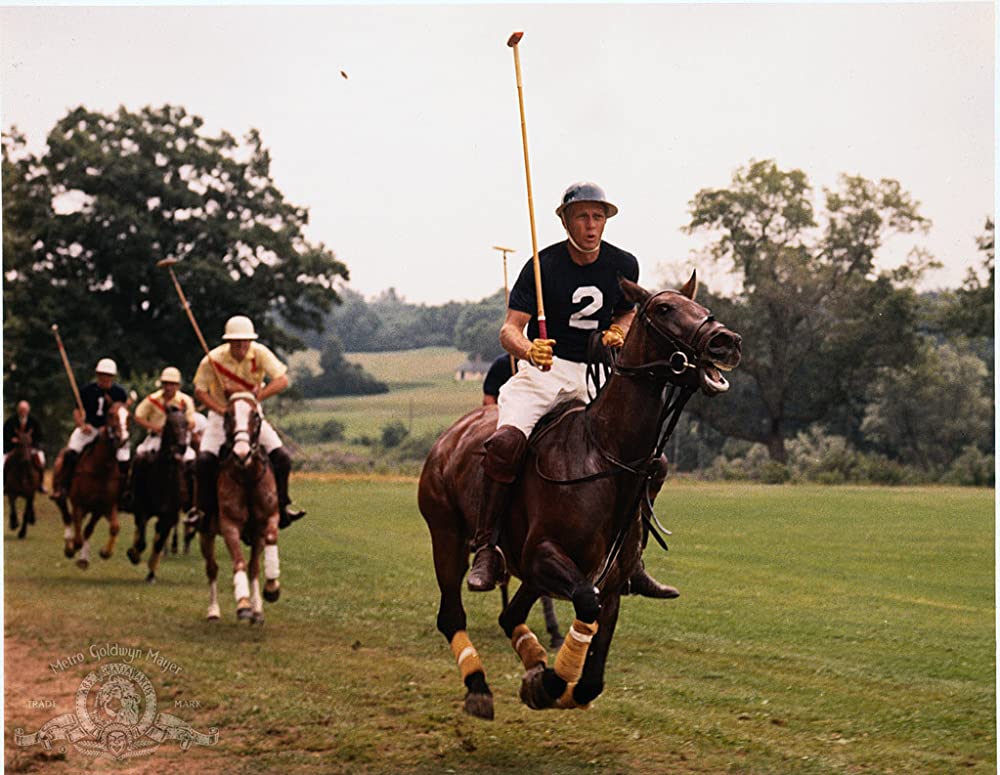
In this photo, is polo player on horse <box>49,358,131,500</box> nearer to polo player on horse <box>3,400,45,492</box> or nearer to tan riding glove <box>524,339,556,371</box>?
polo player on horse <box>3,400,45,492</box>

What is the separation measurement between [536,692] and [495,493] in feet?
2.87

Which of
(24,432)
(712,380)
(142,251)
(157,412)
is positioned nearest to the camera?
(712,380)

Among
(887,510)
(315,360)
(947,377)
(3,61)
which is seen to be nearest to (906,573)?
(887,510)

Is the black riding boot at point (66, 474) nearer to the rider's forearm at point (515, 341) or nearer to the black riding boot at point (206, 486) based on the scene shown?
the black riding boot at point (206, 486)

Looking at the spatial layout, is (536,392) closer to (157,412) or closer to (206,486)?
(206,486)

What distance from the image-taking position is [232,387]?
28.9 feet

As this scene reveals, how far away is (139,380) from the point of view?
21.6 metres

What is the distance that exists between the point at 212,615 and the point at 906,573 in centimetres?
586

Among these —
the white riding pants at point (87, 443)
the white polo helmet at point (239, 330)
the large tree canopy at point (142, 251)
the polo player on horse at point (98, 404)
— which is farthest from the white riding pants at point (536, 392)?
the large tree canopy at point (142, 251)

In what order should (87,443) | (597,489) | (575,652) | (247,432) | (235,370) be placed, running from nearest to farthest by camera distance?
(575,652) < (597,489) < (247,432) < (235,370) < (87,443)

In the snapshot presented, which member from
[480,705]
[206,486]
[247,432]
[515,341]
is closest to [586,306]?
[515,341]

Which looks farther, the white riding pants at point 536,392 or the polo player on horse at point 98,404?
the polo player on horse at point 98,404

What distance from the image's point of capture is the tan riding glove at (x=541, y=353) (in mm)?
5426

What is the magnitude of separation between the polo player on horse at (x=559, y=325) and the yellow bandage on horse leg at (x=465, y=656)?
1.93ft
